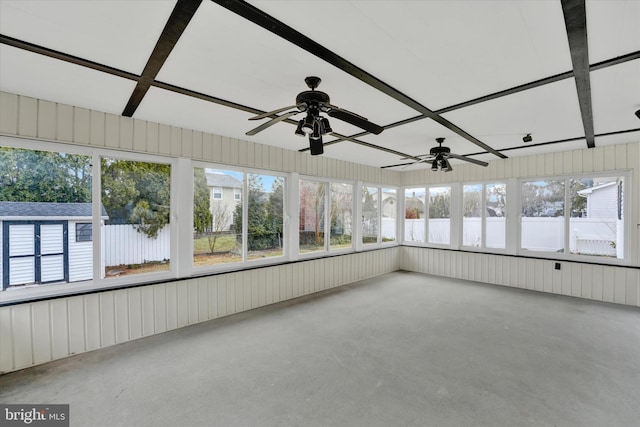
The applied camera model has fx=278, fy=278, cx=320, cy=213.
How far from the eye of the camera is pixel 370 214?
21.7 ft

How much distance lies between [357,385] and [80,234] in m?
3.24

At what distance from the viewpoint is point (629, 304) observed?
4473 mm

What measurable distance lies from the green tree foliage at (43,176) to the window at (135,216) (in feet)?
0.65

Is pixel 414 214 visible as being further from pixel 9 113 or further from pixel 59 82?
pixel 9 113

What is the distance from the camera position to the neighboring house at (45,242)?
2.67 m

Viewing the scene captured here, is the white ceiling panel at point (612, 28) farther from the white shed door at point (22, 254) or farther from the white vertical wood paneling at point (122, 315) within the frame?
the white shed door at point (22, 254)

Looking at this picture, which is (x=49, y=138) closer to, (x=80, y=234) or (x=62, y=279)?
(x=80, y=234)

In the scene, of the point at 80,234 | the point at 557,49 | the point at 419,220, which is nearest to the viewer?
the point at 557,49

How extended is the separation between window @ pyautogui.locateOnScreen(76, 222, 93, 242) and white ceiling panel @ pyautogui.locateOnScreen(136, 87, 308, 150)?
4.42ft

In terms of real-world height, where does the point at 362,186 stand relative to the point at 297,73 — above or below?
below

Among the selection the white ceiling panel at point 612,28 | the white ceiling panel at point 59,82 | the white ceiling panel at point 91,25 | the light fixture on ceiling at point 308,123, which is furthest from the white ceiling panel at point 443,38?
the white ceiling panel at point 59,82

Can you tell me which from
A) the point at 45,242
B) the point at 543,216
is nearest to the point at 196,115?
the point at 45,242

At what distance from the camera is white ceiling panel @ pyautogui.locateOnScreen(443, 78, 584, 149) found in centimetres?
268

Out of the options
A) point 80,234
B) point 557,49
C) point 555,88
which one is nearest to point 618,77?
point 555,88
